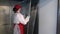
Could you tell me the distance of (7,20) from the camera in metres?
Answer: 1.35

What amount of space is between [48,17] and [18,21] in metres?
0.35

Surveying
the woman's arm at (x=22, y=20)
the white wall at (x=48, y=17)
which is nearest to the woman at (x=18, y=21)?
the woman's arm at (x=22, y=20)

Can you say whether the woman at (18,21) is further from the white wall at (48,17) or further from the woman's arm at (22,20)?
the white wall at (48,17)

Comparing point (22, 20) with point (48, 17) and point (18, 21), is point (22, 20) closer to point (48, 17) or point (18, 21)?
point (18, 21)

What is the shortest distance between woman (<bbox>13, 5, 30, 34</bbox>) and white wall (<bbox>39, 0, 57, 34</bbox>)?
0.23m

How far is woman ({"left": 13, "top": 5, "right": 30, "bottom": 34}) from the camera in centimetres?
126

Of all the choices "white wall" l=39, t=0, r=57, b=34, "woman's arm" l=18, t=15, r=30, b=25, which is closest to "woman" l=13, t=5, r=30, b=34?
"woman's arm" l=18, t=15, r=30, b=25

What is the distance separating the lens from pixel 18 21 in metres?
1.26

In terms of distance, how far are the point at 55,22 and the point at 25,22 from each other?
0.35m

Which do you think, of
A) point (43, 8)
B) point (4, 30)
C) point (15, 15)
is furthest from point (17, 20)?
point (43, 8)

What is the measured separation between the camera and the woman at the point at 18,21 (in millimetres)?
1255

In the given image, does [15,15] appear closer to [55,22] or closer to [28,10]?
[28,10]

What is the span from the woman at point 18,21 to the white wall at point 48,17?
23 centimetres

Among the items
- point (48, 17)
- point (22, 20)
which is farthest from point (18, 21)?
point (48, 17)
